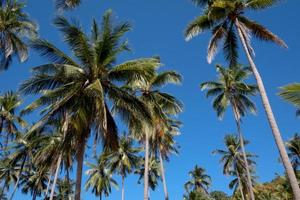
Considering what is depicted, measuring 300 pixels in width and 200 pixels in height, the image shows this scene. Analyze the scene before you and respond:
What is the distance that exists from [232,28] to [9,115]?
22304mm

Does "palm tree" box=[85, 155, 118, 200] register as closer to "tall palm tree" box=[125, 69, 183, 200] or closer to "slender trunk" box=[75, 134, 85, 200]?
"tall palm tree" box=[125, 69, 183, 200]

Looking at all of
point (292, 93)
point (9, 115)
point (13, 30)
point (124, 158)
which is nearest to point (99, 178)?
point (124, 158)

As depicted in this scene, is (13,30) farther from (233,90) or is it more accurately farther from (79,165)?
(233,90)

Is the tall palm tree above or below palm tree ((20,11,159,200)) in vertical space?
above

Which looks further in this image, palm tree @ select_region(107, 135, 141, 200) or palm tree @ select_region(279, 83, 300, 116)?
palm tree @ select_region(107, 135, 141, 200)

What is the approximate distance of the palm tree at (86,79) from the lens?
1327 centimetres

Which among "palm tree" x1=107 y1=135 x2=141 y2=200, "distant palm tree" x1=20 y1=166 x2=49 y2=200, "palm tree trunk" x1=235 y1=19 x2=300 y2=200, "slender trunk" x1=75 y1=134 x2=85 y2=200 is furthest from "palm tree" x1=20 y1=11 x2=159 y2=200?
"distant palm tree" x1=20 y1=166 x2=49 y2=200

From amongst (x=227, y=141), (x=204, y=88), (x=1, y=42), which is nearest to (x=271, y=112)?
(x=1, y=42)

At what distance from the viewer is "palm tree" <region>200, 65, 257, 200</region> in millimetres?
32938

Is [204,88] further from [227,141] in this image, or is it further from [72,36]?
[72,36]

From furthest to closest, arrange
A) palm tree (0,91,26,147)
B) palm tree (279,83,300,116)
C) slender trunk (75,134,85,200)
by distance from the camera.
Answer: palm tree (0,91,26,147) → slender trunk (75,134,85,200) → palm tree (279,83,300,116)

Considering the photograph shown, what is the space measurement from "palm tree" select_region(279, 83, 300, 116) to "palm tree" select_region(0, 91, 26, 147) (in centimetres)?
2795

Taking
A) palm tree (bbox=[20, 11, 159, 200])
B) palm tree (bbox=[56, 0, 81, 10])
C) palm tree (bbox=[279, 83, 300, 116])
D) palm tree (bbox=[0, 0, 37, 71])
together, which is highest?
palm tree (bbox=[0, 0, 37, 71])

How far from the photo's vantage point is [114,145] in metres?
14.6
